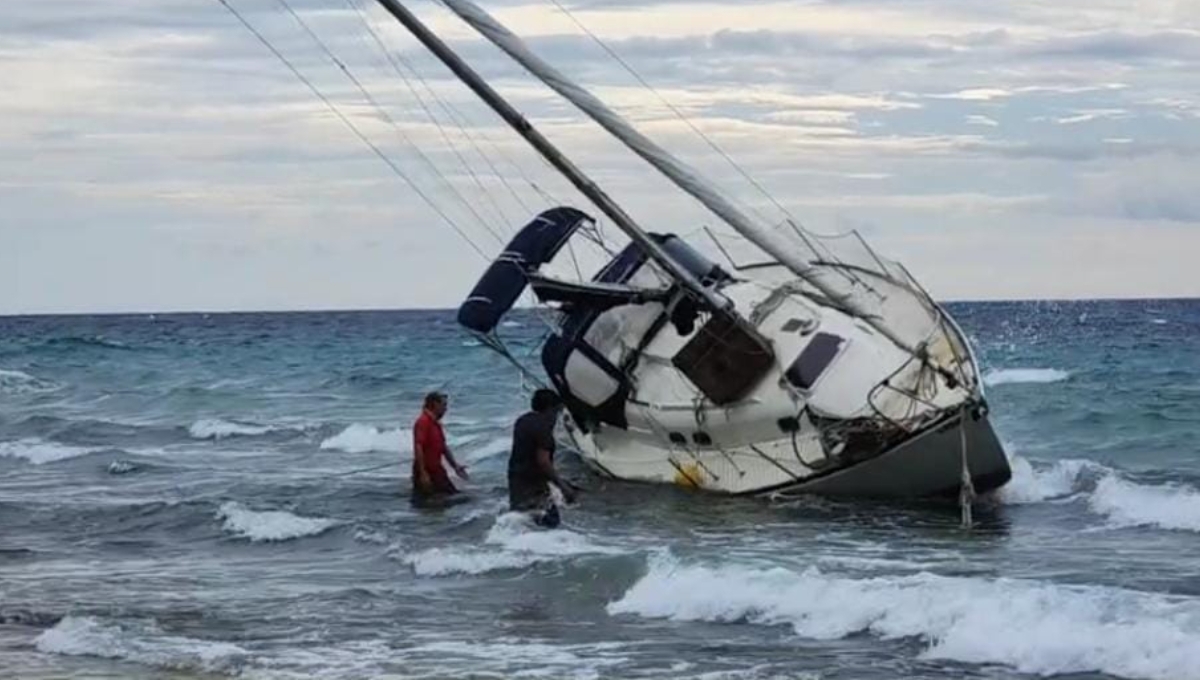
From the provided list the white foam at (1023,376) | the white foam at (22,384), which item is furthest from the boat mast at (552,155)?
the white foam at (22,384)

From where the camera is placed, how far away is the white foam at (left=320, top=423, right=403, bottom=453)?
33.3m

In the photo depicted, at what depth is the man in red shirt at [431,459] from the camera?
72.8ft

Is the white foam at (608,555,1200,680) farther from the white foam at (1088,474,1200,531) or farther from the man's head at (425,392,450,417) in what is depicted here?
the white foam at (1088,474,1200,531)

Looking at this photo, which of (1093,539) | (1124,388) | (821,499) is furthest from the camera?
(1124,388)

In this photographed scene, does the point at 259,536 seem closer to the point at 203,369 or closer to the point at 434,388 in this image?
the point at 434,388

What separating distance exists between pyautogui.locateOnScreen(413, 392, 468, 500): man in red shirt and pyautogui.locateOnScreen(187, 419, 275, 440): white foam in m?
13.7

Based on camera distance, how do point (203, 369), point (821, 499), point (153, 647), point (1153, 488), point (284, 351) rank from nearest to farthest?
point (153, 647) → point (821, 499) → point (1153, 488) → point (203, 369) → point (284, 351)

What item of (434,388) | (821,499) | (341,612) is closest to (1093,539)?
(821,499)

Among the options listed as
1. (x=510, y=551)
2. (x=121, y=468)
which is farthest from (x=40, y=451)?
(x=510, y=551)

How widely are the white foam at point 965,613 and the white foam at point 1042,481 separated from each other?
22.1 feet

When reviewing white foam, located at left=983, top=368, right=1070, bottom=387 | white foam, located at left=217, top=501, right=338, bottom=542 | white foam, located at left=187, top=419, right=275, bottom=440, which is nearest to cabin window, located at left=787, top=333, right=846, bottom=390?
white foam, located at left=217, top=501, right=338, bottom=542

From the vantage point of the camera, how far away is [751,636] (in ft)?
49.4

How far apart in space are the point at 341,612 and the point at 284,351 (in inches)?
2499

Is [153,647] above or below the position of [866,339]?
below
